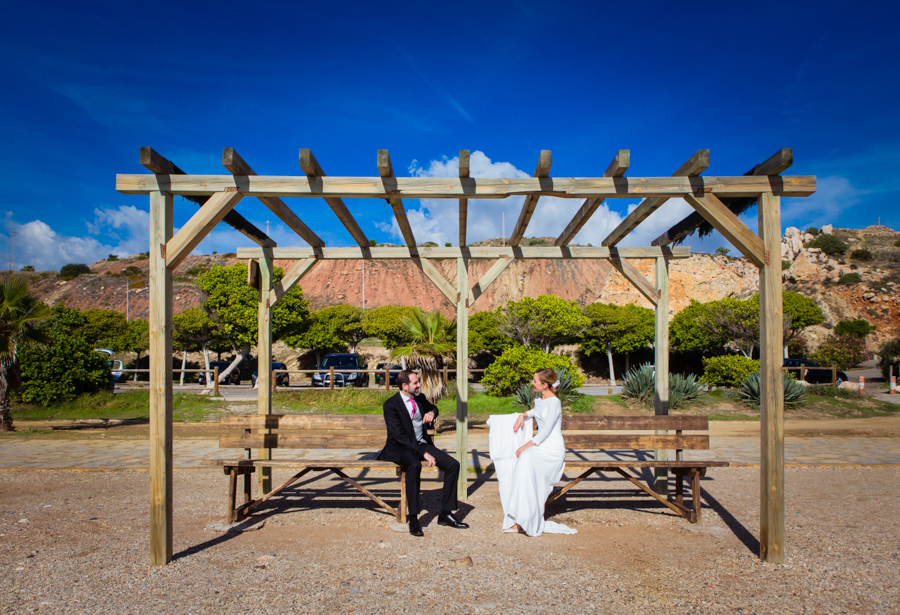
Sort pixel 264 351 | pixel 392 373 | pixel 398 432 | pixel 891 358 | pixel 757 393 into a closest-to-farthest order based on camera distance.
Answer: pixel 398 432 → pixel 264 351 → pixel 757 393 → pixel 392 373 → pixel 891 358

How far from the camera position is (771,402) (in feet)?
13.1

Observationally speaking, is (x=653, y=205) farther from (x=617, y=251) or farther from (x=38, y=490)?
(x=38, y=490)

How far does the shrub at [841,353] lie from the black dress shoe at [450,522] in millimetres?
28821

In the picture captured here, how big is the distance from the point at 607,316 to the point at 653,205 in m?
A: 27.1

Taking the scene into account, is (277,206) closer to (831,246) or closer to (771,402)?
(771,402)

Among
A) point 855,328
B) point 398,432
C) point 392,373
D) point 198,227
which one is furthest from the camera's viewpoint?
point 855,328

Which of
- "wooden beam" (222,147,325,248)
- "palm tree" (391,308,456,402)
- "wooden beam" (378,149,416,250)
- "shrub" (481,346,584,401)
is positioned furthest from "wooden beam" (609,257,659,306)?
"shrub" (481,346,584,401)

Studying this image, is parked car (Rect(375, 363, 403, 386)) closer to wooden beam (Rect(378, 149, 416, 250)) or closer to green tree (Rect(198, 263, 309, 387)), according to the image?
green tree (Rect(198, 263, 309, 387))

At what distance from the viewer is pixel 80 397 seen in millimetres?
13695

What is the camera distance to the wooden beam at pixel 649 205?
13.1 feet

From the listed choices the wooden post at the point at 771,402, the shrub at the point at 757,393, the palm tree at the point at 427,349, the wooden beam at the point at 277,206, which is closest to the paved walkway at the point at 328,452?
the palm tree at the point at 427,349

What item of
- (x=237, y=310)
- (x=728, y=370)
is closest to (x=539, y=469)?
(x=728, y=370)

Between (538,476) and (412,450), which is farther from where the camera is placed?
(412,450)

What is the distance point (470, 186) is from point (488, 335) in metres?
28.0
